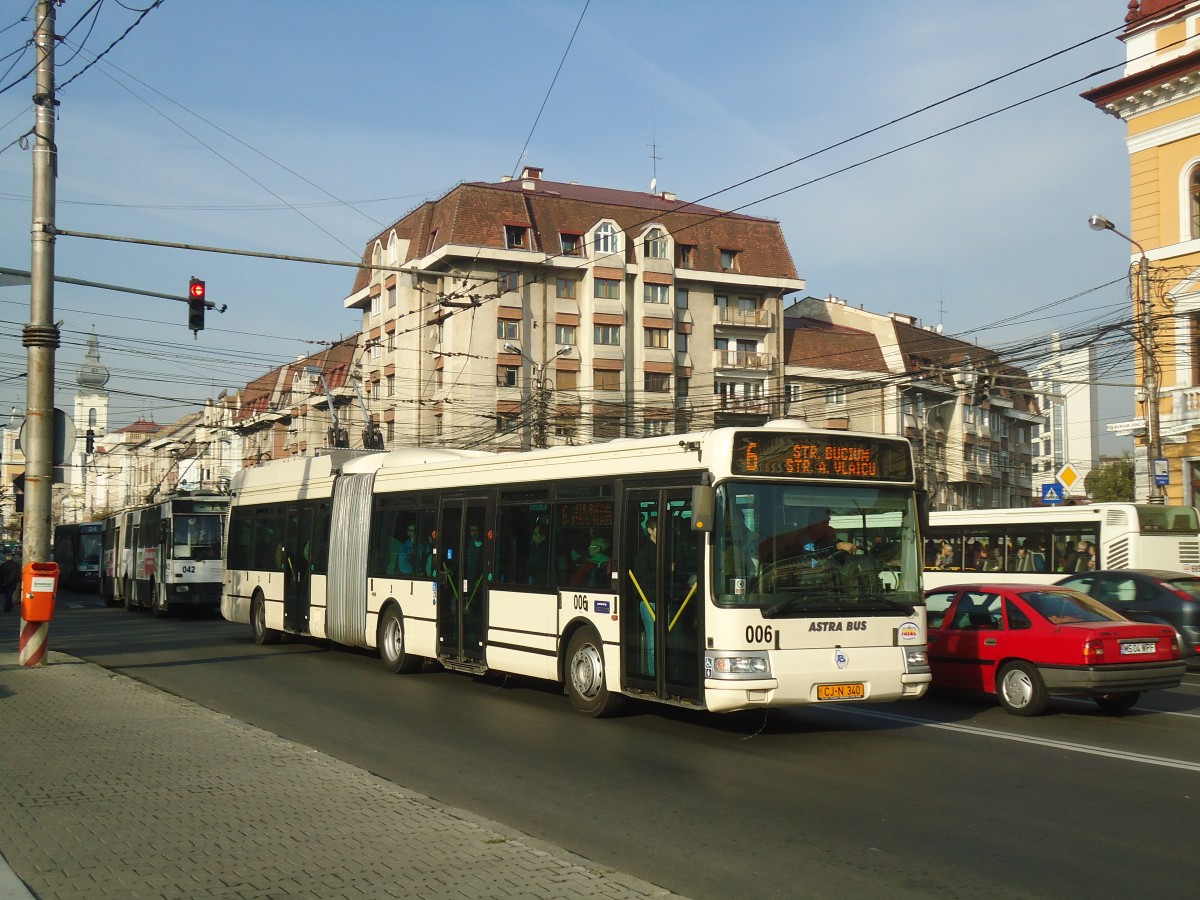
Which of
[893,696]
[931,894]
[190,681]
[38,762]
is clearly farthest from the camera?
[190,681]

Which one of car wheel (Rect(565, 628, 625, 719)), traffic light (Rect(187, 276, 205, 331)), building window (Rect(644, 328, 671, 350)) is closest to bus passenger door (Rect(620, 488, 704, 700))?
car wheel (Rect(565, 628, 625, 719))

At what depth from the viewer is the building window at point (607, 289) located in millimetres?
63719

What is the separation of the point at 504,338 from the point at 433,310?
4.26m

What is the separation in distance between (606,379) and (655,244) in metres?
8.41

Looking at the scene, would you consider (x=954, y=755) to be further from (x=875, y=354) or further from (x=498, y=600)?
(x=875, y=354)

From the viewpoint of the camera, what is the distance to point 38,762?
9.27m

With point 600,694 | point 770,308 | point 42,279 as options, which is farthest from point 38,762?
point 770,308

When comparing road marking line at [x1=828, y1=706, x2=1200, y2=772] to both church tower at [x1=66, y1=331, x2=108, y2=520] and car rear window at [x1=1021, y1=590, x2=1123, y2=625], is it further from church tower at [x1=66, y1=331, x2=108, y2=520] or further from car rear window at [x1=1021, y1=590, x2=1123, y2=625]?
church tower at [x1=66, y1=331, x2=108, y2=520]

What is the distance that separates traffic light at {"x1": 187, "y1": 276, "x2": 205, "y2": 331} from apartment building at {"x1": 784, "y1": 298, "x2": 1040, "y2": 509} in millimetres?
49857

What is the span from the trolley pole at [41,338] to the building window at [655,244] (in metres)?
49.5

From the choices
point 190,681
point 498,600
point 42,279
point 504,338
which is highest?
point 504,338

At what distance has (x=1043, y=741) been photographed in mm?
11227

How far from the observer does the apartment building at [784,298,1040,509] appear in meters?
68.3

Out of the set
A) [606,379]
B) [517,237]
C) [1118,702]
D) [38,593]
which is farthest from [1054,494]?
[517,237]
